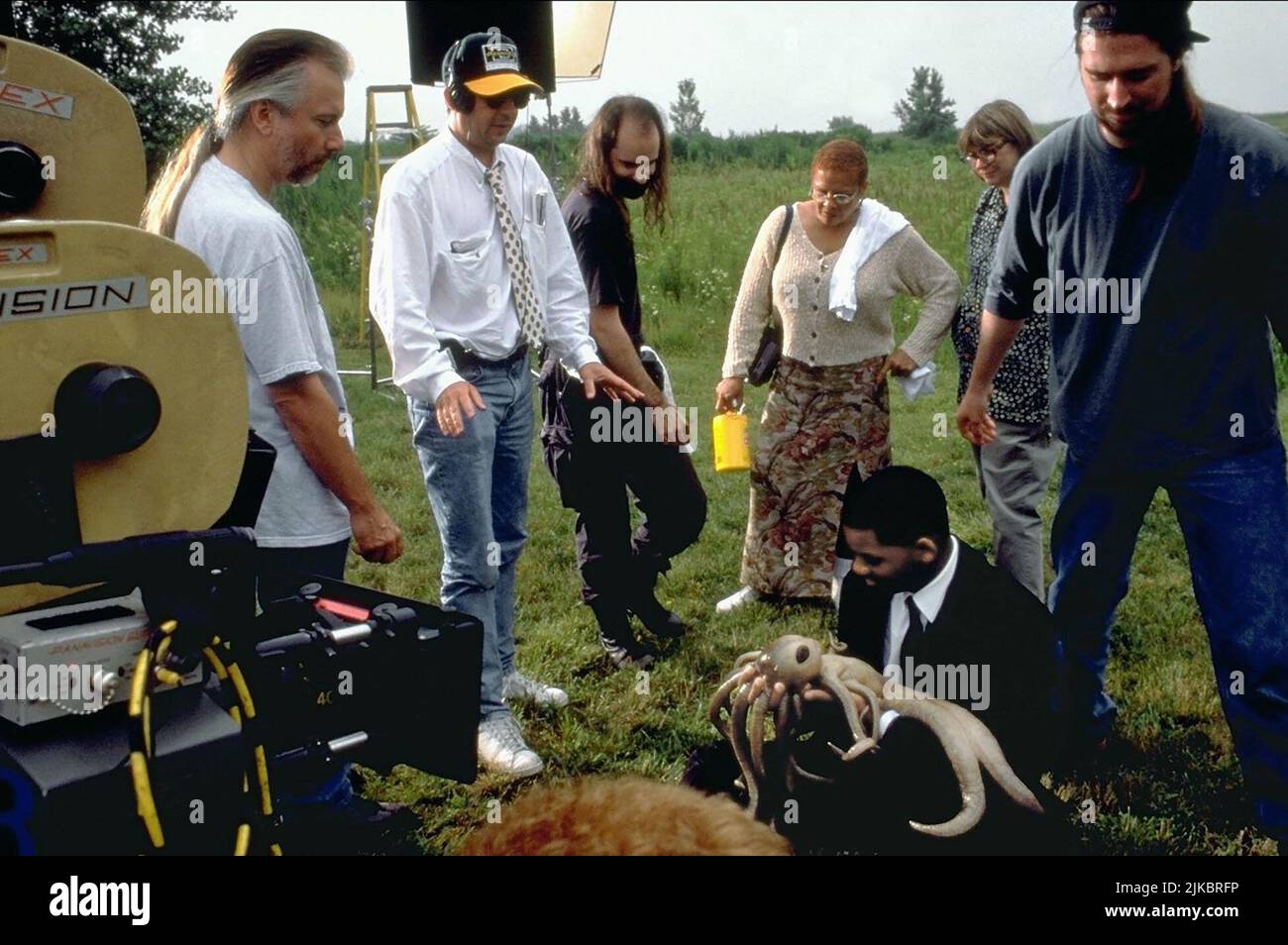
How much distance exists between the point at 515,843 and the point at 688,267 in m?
5.23

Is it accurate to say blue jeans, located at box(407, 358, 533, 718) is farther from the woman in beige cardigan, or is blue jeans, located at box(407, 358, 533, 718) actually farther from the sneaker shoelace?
the woman in beige cardigan

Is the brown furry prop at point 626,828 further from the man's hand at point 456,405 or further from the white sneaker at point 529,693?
the white sneaker at point 529,693

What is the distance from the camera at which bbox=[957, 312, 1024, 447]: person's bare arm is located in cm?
276

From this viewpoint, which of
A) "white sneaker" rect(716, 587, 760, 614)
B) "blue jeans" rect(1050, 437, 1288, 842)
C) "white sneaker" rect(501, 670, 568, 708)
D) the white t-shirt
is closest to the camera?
the white t-shirt

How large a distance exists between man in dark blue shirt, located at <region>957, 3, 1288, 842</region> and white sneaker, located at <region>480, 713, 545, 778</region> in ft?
4.56

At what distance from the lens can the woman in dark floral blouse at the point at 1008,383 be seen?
316cm

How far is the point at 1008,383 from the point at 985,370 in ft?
1.61

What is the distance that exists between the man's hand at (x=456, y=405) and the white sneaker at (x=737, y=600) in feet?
5.28

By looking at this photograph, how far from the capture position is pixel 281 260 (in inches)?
80.4

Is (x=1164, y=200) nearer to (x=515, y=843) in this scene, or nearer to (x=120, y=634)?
(x=515, y=843)

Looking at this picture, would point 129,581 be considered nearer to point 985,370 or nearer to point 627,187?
point 985,370

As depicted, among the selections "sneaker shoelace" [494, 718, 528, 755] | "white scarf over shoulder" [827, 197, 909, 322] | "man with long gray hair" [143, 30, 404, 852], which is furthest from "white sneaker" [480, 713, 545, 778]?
"white scarf over shoulder" [827, 197, 909, 322]

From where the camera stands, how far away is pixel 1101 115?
2.35 meters

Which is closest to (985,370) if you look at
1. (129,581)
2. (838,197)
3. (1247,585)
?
(1247,585)
